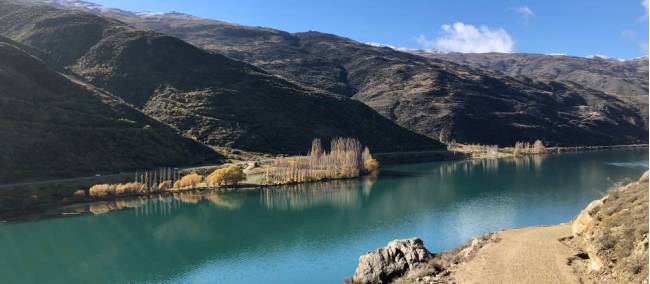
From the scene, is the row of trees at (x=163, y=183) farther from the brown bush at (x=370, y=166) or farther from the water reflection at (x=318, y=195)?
the brown bush at (x=370, y=166)

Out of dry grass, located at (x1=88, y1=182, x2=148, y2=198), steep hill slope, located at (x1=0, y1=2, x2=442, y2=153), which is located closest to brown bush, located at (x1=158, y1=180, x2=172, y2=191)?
dry grass, located at (x1=88, y1=182, x2=148, y2=198)

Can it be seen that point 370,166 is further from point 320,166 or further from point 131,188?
point 131,188

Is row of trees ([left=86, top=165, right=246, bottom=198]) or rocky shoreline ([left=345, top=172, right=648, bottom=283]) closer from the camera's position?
rocky shoreline ([left=345, top=172, right=648, bottom=283])

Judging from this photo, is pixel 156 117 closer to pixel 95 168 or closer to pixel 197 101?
pixel 197 101

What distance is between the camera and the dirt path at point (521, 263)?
73.9 ft

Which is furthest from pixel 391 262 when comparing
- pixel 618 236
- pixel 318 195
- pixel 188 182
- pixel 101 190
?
pixel 188 182

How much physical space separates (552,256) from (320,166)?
65.7 m

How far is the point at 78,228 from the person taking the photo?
53.0 m

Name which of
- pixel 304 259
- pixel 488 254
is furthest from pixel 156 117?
pixel 488 254

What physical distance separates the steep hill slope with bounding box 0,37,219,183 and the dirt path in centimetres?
6130

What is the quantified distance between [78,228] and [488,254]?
42.8 m

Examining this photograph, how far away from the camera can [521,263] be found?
24.9 metres

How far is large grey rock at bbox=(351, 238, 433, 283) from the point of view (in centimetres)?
2711

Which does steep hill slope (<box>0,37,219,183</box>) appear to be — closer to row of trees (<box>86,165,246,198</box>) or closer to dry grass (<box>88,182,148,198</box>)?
row of trees (<box>86,165,246,198</box>)
